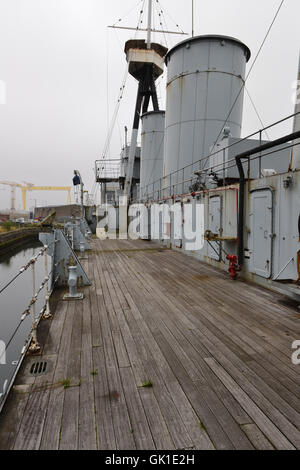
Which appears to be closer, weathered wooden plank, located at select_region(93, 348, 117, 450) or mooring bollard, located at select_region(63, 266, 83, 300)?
weathered wooden plank, located at select_region(93, 348, 117, 450)

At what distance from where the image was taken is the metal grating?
2847mm

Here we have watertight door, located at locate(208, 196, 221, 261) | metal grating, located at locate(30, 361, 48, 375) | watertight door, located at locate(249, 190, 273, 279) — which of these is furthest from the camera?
watertight door, located at locate(208, 196, 221, 261)

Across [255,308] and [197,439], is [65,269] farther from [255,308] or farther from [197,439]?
[197,439]

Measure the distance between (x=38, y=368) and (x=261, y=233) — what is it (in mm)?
4920

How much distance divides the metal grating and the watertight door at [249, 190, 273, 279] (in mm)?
4588

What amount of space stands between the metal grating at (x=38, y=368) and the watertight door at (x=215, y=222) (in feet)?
20.4

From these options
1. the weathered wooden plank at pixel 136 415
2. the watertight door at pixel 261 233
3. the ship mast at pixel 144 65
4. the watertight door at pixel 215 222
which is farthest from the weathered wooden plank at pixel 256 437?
the ship mast at pixel 144 65

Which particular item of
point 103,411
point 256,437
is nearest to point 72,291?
point 103,411

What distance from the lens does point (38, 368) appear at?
115 inches

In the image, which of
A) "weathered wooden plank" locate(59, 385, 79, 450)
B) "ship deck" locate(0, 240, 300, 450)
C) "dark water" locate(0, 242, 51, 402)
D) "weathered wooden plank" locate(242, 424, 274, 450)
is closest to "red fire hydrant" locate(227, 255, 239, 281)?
"ship deck" locate(0, 240, 300, 450)

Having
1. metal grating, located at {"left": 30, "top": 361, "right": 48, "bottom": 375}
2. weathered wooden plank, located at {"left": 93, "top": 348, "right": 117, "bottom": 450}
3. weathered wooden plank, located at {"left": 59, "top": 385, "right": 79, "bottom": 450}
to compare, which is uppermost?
weathered wooden plank, located at {"left": 93, "top": 348, "right": 117, "bottom": 450}

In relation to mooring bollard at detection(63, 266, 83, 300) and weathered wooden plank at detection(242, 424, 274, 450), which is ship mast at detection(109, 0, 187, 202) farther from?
weathered wooden plank at detection(242, 424, 274, 450)

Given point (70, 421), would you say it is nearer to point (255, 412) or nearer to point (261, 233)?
point (255, 412)
